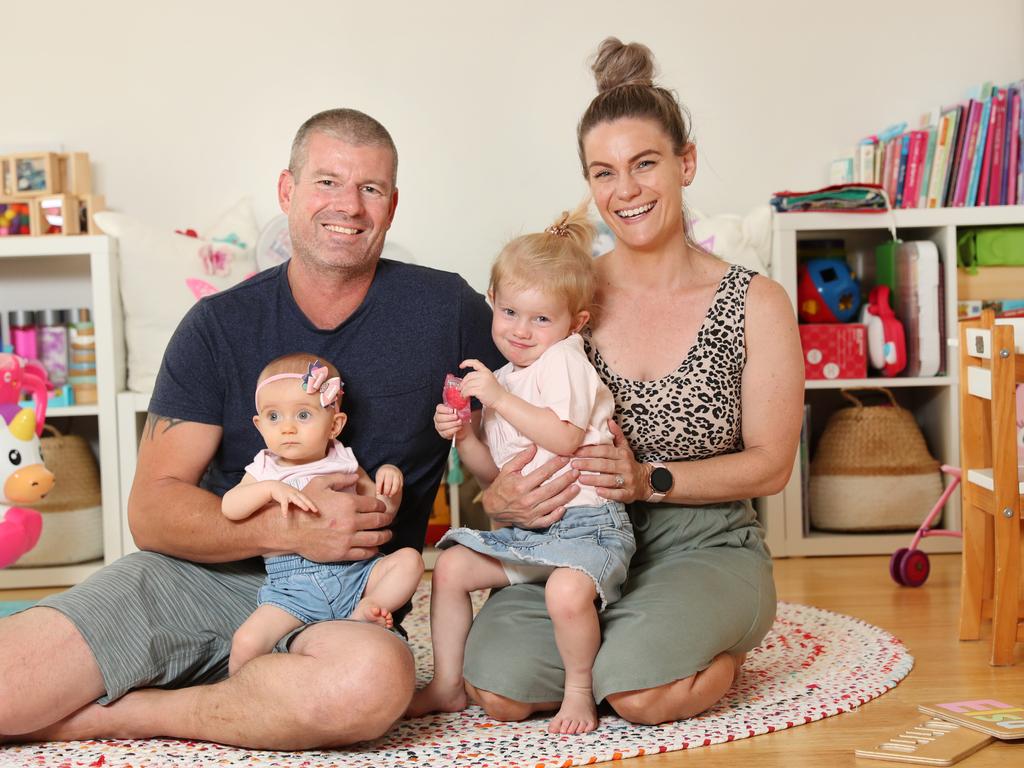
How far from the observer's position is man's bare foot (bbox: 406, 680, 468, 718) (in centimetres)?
195

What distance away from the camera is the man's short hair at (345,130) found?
199cm

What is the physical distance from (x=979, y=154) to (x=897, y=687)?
191 cm

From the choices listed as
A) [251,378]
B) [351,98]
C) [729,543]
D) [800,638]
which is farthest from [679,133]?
[351,98]

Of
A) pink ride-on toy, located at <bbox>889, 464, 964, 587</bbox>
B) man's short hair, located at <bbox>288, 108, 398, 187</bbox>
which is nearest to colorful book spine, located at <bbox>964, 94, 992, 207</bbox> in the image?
pink ride-on toy, located at <bbox>889, 464, 964, 587</bbox>

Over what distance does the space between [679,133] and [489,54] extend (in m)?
1.78

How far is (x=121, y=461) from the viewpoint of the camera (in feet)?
10.8

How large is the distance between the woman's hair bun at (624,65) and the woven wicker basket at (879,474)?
171 cm

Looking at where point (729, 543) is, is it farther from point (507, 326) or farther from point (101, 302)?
point (101, 302)

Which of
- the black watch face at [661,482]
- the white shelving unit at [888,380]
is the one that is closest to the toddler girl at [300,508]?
the black watch face at [661,482]

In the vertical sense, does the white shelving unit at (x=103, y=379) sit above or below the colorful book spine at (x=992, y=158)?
below

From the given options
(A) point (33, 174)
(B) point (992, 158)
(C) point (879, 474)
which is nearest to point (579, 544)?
(C) point (879, 474)

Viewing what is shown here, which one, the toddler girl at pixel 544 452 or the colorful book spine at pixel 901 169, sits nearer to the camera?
the toddler girl at pixel 544 452

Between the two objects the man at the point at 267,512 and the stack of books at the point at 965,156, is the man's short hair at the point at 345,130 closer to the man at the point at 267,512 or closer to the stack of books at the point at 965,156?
the man at the point at 267,512

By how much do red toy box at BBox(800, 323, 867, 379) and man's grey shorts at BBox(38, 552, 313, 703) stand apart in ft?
6.34
